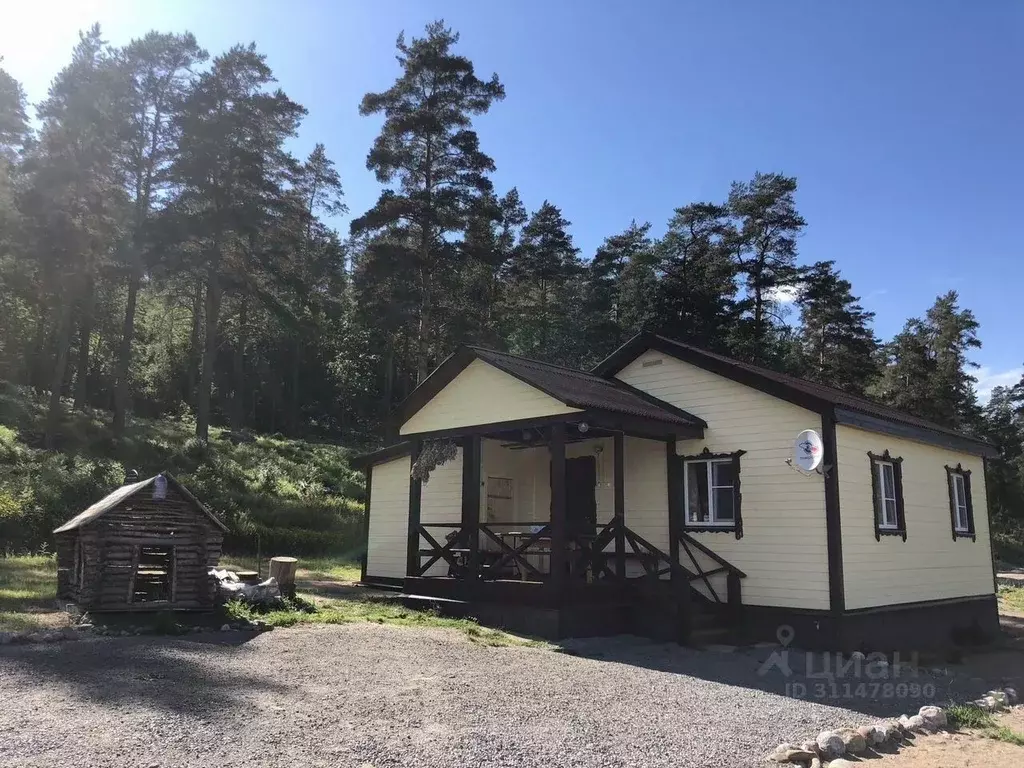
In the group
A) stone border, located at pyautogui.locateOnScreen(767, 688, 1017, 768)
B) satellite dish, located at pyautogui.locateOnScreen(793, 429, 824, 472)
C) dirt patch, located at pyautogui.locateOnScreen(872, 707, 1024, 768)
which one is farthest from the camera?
satellite dish, located at pyautogui.locateOnScreen(793, 429, 824, 472)

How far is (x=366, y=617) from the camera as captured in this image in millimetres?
11305

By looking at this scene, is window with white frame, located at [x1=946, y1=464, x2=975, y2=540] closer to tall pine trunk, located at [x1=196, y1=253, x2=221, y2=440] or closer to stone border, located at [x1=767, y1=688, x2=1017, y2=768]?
stone border, located at [x1=767, y1=688, x2=1017, y2=768]

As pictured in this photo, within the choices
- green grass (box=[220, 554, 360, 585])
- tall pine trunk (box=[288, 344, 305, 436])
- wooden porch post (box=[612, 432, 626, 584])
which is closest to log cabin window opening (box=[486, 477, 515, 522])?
wooden porch post (box=[612, 432, 626, 584])

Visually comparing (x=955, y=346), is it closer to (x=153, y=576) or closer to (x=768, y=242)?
(x=768, y=242)

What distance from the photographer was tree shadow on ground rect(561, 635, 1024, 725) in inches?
310

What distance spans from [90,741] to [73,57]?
33.1 meters

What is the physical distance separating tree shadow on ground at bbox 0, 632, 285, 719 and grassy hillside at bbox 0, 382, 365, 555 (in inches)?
441

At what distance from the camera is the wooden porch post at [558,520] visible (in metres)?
10.6

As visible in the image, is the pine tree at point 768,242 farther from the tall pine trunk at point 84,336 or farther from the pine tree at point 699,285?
the tall pine trunk at point 84,336

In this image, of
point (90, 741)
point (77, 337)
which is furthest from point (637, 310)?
point (90, 741)

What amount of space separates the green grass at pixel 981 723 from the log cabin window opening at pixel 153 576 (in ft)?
32.0

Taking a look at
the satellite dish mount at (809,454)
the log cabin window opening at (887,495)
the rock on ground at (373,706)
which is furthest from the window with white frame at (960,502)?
the rock on ground at (373,706)

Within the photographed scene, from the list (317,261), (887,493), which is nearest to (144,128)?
(317,261)

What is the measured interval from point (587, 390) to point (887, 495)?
5201 millimetres
